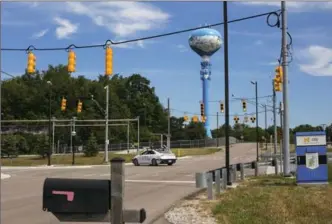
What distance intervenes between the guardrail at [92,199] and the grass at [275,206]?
5121 millimetres

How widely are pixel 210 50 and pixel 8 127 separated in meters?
45.8

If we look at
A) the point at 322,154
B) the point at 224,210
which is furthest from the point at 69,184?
the point at 322,154

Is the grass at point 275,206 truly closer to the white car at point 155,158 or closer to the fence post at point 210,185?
the fence post at point 210,185

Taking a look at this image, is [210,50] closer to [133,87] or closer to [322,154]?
[133,87]

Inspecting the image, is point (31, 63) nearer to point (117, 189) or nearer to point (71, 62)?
point (71, 62)

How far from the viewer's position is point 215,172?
16562 mm

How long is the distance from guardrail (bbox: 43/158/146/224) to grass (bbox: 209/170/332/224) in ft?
16.8

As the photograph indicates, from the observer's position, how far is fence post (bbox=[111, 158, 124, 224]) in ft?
19.5

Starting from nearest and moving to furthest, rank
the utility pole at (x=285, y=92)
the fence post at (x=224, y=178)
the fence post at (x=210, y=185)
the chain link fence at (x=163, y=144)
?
the fence post at (x=210, y=185) < the fence post at (x=224, y=178) < the utility pole at (x=285, y=92) < the chain link fence at (x=163, y=144)

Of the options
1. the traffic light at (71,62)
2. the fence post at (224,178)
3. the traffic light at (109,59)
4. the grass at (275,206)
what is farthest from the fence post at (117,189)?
the traffic light at (71,62)

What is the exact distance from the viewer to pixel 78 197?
6.01 meters

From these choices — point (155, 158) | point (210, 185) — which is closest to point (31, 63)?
point (210, 185)

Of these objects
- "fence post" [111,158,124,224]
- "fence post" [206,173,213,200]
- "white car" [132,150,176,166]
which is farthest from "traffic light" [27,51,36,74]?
"white car" [132,150,176,166]

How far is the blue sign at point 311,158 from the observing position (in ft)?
62.3
